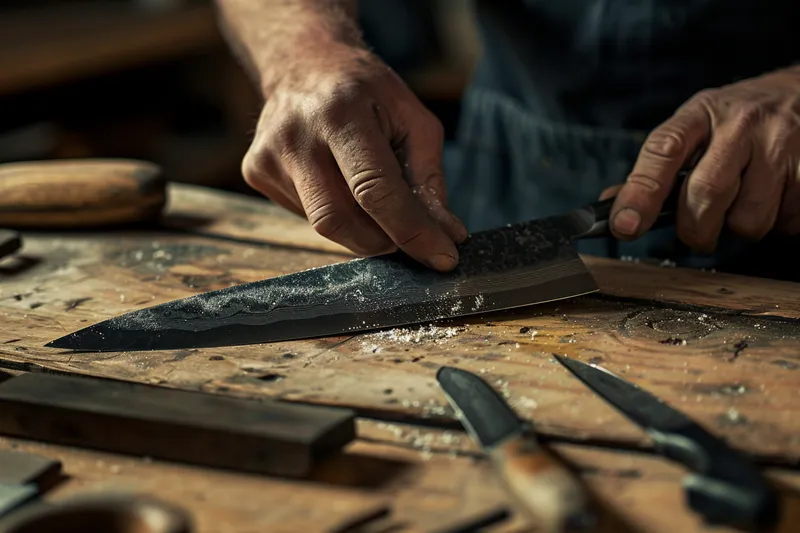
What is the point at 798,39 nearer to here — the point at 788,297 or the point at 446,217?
the point at 788,297

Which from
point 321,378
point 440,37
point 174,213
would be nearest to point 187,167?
point 440,37

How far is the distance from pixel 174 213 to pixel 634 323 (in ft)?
2.80

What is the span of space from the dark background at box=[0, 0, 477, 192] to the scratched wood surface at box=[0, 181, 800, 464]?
54.6 inches

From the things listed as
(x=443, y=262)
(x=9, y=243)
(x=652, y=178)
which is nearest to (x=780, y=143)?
(x=652, y=178)

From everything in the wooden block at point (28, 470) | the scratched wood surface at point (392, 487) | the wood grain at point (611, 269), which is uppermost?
the wood grain at point (611, 269)

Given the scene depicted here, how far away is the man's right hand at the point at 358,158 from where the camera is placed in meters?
1.10

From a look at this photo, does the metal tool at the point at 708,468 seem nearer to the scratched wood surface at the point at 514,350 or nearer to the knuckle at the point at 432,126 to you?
the scratched wood surface at the point at 514,350

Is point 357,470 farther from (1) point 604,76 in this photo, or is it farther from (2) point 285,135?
(1) point 604,76

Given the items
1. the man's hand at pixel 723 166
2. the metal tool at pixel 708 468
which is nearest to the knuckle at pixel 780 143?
the man's hand at pixel 723 166

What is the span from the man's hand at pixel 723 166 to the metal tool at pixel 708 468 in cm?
44

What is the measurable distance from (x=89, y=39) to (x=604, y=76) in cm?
172

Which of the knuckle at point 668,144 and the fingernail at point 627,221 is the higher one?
the knuckle at point 668,144

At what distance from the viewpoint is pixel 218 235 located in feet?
4.71

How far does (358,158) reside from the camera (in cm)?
112
